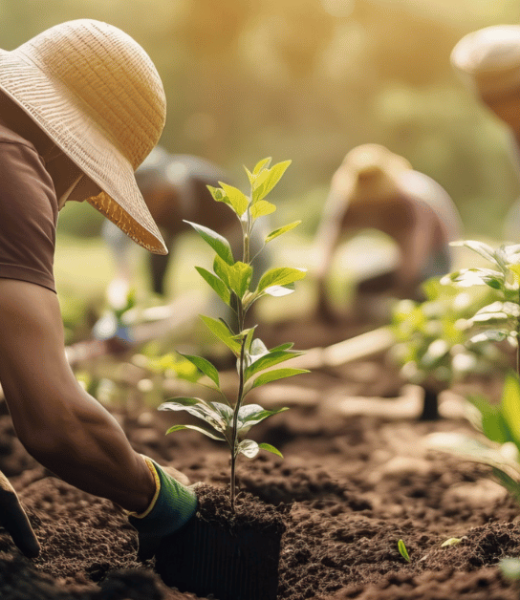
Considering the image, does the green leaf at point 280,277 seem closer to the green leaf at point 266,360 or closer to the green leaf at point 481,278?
the green leaf at point 266,360

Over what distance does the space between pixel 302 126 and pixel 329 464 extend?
3446 millimetres

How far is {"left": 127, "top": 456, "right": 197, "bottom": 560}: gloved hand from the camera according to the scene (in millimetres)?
902

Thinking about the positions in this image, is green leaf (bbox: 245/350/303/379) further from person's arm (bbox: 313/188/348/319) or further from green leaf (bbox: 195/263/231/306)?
person's arm (bbox: 313/188/348/319)

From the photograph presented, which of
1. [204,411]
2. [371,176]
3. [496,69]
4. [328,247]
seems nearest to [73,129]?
[204,411]

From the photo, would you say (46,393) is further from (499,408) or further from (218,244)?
(499,408)

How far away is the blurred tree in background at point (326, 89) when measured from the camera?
14.4ft

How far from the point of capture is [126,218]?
3.45ft

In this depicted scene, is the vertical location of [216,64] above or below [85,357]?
above

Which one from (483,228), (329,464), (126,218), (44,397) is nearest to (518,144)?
(329,464)

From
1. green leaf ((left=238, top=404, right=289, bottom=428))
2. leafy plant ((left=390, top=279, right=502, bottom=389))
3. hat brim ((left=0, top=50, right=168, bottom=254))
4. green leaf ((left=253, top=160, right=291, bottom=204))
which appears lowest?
leafy plant ((left=390, top=279, right=502, bottom=389))

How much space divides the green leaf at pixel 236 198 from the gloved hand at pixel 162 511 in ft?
1.36

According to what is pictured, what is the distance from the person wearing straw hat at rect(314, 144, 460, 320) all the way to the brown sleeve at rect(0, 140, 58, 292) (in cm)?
231

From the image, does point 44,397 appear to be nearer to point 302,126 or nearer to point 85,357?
point 85,357

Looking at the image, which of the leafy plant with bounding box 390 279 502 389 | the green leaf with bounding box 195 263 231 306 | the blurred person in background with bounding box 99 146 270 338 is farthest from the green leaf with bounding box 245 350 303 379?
the blurred person in background with bounding box 99 146 270 338
